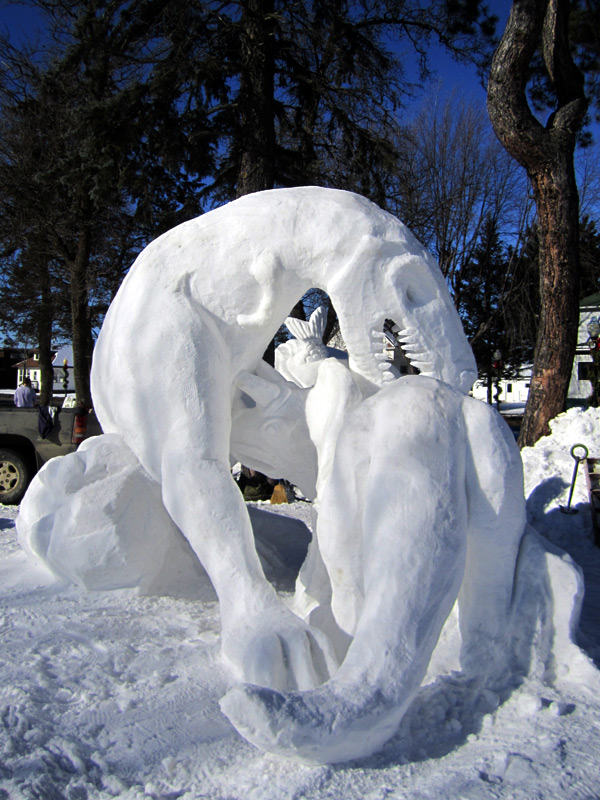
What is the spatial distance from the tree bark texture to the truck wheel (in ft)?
18.8

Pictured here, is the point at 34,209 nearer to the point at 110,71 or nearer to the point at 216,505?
the point at 110,71

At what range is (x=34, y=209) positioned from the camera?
12039mm

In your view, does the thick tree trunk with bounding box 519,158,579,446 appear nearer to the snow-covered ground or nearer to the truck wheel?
the snow-covered ground

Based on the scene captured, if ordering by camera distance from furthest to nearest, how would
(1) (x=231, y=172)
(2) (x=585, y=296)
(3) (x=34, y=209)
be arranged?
(2) (x=585, y=296), (3) (x=34, y=209), (1) (x=231, y=172)

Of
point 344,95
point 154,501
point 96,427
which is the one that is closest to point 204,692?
point 154,501

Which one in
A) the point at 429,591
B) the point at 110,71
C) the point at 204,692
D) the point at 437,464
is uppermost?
the point at 110,71

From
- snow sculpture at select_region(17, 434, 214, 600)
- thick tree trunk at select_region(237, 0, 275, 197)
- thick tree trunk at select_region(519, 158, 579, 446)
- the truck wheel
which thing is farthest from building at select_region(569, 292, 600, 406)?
the truck wheel

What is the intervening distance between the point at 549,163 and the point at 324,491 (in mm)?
5939

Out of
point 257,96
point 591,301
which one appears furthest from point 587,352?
point 257,96

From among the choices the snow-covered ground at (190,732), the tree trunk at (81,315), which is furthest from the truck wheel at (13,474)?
the snow-covered ground at (190,732)

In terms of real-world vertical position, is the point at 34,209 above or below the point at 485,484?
above

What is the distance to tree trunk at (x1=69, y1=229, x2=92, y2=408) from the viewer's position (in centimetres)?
1152

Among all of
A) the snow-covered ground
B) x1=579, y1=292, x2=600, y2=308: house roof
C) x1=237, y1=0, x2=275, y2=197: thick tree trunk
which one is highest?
x1=237, y1=0, x2=275, y2=197: thick tree trunk

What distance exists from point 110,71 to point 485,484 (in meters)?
10.1
